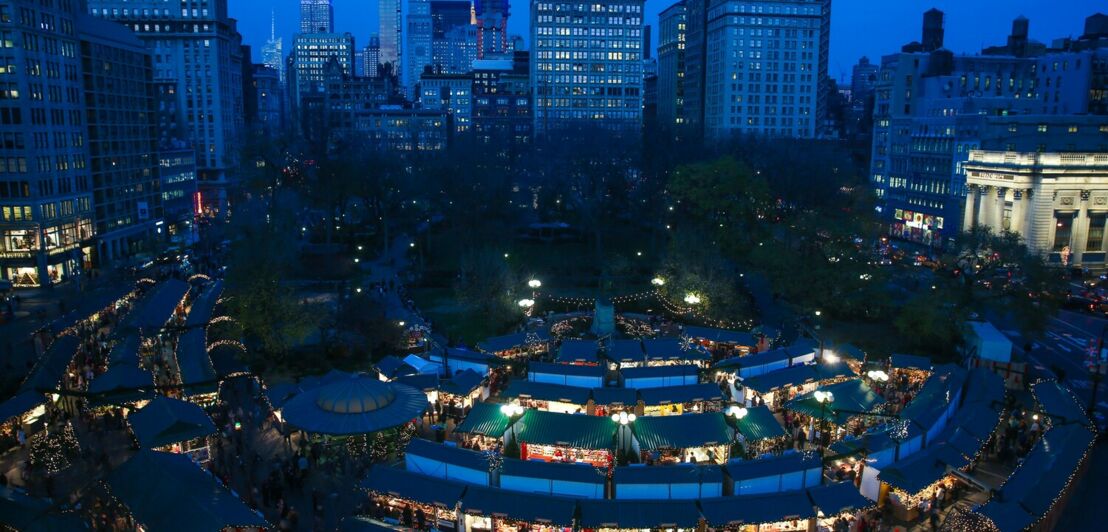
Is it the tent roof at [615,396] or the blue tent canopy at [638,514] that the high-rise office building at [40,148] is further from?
the blue tent canopy at [638,514]

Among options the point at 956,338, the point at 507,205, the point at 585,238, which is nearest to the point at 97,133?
the point at 507,205

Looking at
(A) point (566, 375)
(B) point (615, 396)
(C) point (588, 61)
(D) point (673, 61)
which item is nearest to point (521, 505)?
(B) point (615, 396)

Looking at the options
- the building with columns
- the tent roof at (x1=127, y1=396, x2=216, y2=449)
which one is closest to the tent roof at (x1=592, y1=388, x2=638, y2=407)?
the tent roof at (x1=127, y1=396, x2=216, y2=449)

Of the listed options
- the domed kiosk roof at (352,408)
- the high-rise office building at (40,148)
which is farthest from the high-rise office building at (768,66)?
the domed kiosk roof at (352,408)

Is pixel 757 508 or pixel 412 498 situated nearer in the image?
pixel 757 508

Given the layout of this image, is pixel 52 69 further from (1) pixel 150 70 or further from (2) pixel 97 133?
(1) pixel 150 70

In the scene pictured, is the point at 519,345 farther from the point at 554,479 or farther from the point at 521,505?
the point at 521,505
